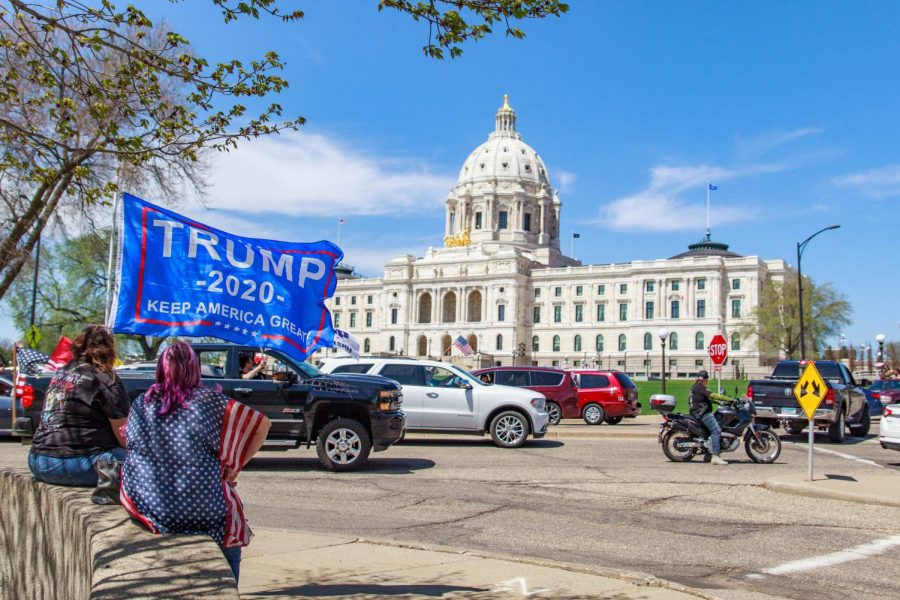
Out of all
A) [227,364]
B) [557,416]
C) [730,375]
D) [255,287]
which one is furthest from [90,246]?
[730,375]

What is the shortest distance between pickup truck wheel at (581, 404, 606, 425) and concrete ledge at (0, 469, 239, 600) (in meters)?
22.1

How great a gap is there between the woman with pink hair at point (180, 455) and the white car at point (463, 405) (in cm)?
1232

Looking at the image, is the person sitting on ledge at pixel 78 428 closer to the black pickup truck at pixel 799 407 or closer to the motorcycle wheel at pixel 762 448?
the motorcycle wheel at pixel 762 448

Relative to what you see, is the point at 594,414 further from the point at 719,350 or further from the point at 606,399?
the point at 719,350

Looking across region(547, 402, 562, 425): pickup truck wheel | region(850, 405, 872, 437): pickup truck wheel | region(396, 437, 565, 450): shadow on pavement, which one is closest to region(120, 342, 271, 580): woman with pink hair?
region(396, 437, 565, 450): shadow on pavement

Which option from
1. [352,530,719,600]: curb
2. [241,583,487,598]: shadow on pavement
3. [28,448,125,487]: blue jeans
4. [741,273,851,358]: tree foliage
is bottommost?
[241,583,487,598]: shadow on pavement

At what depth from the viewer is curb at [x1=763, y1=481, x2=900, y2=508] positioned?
10672mm

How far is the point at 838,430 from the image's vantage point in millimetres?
20219

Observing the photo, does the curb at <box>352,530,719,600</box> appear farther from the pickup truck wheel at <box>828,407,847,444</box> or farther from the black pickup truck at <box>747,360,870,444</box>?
the pickup truck wheel at <box>828,407,847,444</box>

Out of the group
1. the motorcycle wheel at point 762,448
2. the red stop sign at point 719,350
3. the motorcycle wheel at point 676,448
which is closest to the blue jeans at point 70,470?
the motorcycle wheel at point 676,448

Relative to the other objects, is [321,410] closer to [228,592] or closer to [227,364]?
[227,364]

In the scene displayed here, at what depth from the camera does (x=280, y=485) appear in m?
11.6

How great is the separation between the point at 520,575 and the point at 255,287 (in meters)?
4.98

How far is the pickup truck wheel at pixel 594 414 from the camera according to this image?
26.6 metres
